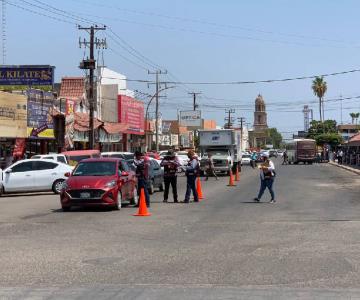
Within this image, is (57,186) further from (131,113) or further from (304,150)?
(304,150)

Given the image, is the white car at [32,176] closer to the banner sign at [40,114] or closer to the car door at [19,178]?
the car door at [19,178]

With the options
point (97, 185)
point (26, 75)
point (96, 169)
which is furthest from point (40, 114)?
point (97, 185)

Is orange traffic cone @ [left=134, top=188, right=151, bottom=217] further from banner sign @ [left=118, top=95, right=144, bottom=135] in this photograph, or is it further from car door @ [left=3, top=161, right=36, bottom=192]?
banner sign @ [left=118, top=95, right=144, bottom=135]

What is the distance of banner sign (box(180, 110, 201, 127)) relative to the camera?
377 feet

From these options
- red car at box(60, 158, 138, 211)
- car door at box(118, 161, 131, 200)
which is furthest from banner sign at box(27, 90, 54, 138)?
red car at box(60, 158, 138, 211)

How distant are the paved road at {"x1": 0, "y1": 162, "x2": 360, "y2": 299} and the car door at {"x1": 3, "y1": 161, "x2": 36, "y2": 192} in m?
7.80

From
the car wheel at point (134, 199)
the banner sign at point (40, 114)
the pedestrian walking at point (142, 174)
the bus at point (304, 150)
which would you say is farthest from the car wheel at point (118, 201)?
the bus at point (304, 150)

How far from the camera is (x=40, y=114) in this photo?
4175 centimetres

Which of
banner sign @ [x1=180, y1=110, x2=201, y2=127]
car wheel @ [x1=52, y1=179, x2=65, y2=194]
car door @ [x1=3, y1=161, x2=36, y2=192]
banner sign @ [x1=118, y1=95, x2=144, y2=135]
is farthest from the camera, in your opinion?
banner sign @ [x1=180, y1=110, x2=201, y2=127]

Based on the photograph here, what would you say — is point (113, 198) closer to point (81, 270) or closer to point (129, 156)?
point (81, 270)

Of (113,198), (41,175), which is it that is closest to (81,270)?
(113,198)

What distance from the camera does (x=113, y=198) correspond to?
18.1 meters

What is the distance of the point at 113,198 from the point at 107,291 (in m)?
10.6

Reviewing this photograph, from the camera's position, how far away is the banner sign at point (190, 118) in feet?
377
